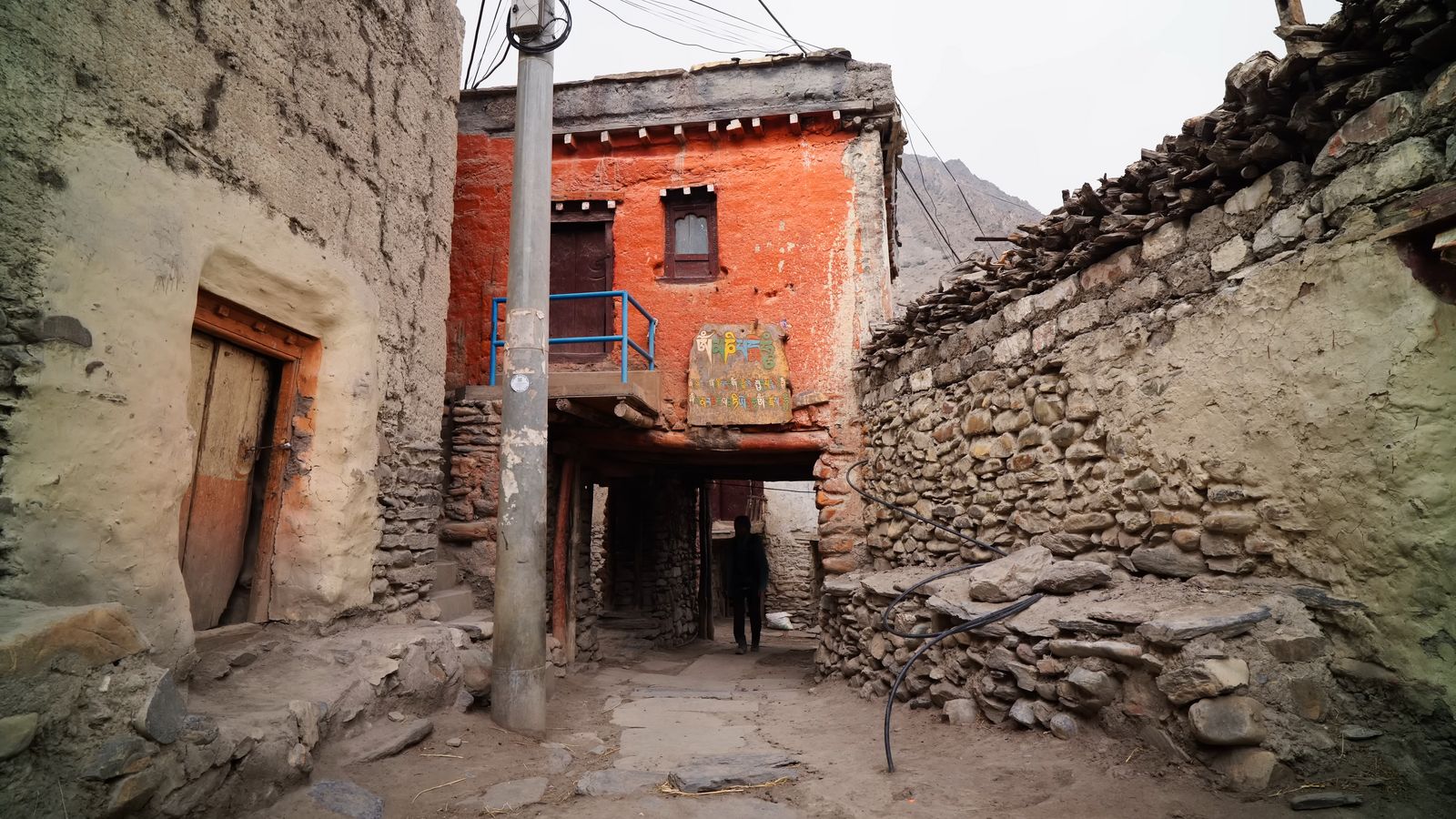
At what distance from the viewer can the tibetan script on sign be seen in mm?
7164

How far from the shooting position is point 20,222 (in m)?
2.55

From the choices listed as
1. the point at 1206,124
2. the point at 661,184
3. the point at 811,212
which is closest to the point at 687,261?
the point at 661,184

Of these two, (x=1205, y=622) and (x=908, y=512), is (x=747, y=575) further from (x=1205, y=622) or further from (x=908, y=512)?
(x=1205, y=622)

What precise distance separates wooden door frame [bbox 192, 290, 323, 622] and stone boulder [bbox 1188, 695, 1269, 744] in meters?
4.39

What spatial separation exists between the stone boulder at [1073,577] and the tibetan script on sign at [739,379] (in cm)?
345

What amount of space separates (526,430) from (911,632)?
2.85 m

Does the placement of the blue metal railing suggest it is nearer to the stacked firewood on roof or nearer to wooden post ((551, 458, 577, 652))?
wooden post ((551, 458, 577, 652))

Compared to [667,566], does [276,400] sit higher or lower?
higher

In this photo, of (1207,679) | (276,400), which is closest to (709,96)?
(276,400)

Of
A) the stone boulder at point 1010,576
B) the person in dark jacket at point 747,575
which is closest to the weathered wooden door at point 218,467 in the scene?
the stone boulder at point 1010,576

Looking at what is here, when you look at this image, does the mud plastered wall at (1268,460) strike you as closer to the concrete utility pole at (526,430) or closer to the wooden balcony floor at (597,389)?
the concrete utility pole at (526,430)

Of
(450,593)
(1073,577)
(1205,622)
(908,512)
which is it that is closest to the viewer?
(1205,622)

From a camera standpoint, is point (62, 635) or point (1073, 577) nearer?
point (62, 635)

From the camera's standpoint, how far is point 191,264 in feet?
10.7
